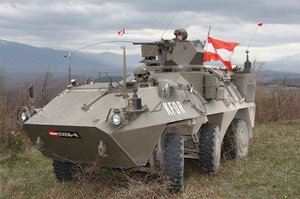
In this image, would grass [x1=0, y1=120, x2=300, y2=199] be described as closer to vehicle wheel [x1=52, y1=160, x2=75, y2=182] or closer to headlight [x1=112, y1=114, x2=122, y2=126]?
vehicle wheel [x1=52, y1=160, x2=75, y2=182]

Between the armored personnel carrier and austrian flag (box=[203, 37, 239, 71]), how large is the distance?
2.01m

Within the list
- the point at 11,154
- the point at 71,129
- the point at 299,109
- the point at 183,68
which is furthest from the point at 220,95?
the point at 299,109

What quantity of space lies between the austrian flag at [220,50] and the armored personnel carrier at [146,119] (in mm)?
2007

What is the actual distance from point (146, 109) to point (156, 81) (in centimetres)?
103

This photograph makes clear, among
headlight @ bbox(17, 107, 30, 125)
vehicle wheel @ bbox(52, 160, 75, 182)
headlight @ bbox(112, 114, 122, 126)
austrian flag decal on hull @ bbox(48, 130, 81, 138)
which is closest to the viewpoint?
headlight @ bbox(112, 114, 122, 126)

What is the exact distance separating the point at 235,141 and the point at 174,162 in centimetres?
320

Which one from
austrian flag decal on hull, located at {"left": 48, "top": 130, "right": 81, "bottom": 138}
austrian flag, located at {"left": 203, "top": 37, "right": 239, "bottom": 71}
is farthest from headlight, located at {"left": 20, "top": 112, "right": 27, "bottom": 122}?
austrian flag, located at {"left": 203, "top": 37, "right": 239, "bottom": 71}

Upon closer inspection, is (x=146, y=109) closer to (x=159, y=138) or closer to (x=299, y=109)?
(x=159, y=138)

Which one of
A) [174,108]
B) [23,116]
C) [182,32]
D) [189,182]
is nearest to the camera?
[174,108]

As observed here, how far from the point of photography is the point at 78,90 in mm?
7910

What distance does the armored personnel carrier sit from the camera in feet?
21.6

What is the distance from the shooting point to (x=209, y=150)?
27.2 feet

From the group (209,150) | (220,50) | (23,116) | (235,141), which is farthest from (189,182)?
(220,50)

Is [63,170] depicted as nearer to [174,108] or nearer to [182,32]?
[174,108]
